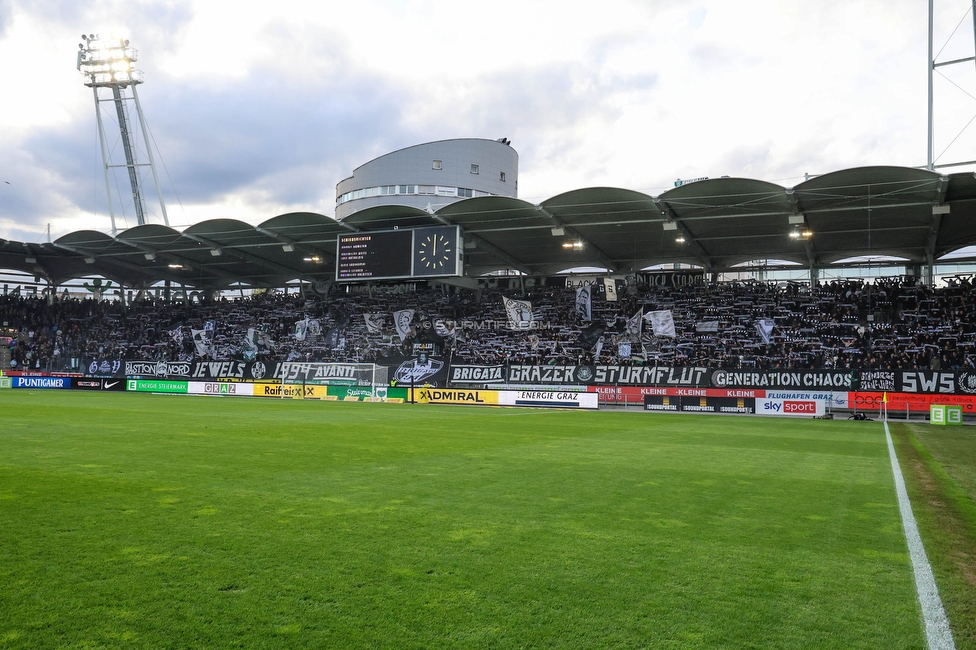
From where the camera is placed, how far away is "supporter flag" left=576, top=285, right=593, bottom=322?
42.2 metres

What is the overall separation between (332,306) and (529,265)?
1499 cm

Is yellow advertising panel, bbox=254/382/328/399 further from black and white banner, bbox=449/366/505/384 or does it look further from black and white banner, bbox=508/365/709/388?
black and white banner, bbox=508/365/709/388

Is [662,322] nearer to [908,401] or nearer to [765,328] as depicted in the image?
[765,328]

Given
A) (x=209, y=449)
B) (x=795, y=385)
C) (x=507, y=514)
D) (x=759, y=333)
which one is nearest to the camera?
(x=507, y=514)

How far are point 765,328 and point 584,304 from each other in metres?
11.0

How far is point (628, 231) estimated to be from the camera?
37281mm

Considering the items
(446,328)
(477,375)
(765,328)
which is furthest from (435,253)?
(765,328)

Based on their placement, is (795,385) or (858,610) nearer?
(858,610)

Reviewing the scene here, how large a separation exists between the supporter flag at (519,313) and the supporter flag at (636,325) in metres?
6.51

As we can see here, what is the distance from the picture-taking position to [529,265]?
46781mm

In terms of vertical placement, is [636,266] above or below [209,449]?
above

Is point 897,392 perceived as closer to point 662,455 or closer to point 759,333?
point 759,333

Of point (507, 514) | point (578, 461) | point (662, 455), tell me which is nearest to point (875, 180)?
point (662, 455)

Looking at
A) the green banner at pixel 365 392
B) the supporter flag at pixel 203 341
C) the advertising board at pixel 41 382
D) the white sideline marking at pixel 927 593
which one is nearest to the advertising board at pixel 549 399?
the green banner at pixel 365 392
